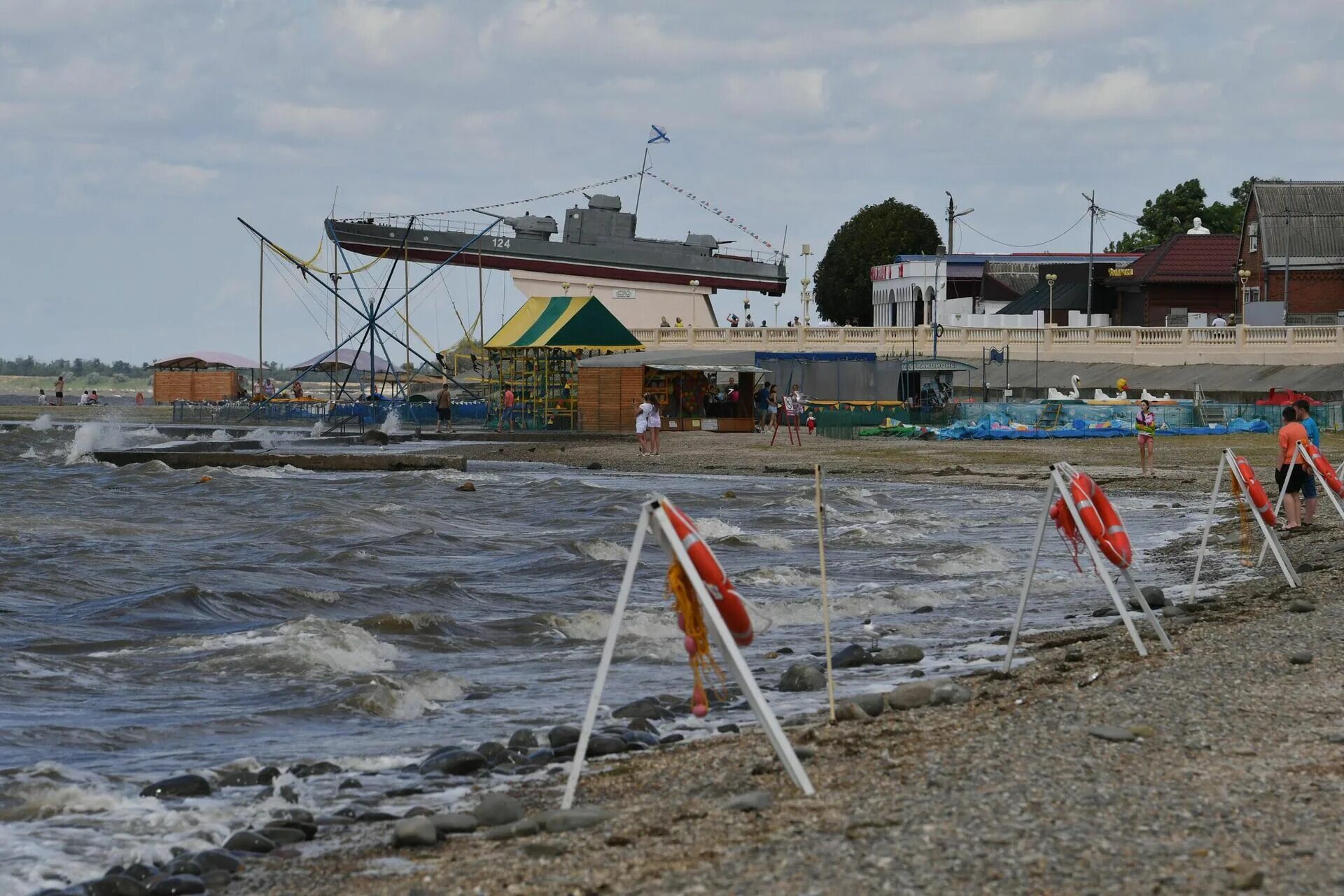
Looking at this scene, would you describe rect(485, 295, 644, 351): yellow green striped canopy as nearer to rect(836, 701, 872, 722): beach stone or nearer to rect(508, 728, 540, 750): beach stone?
rect(508, 728, 540, 750): beach stone

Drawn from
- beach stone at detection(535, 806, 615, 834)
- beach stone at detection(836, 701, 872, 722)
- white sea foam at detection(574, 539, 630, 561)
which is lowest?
white sea foam at detection(574, 539, 630, 561)

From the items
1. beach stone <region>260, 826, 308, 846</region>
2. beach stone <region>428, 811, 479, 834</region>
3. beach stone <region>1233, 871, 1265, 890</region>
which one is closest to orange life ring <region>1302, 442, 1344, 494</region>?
beach stone <region>428, 811, 479, 834</region>

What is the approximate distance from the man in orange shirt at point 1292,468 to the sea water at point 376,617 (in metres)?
1.78

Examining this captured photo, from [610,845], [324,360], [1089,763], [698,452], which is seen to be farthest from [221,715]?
[324,360]

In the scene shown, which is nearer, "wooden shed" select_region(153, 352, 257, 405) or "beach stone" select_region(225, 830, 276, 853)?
"beach stone" select_region(225, 830, 276, 853)

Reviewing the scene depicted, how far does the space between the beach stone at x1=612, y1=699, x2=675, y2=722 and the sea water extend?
41 cm

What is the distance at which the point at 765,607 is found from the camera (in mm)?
16578

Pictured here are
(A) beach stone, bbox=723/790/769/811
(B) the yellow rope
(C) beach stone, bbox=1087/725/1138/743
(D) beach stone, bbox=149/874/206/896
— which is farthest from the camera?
(C) beach stone, bbox=1087/725/1138/743

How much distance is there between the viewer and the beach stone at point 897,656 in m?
13.0

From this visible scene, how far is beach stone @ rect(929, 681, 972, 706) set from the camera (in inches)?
406

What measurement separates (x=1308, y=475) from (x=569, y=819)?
14405mm

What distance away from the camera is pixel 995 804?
703cm

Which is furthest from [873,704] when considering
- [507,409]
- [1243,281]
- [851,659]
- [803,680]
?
[1243,281]

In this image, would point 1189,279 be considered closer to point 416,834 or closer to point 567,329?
point 567,329
